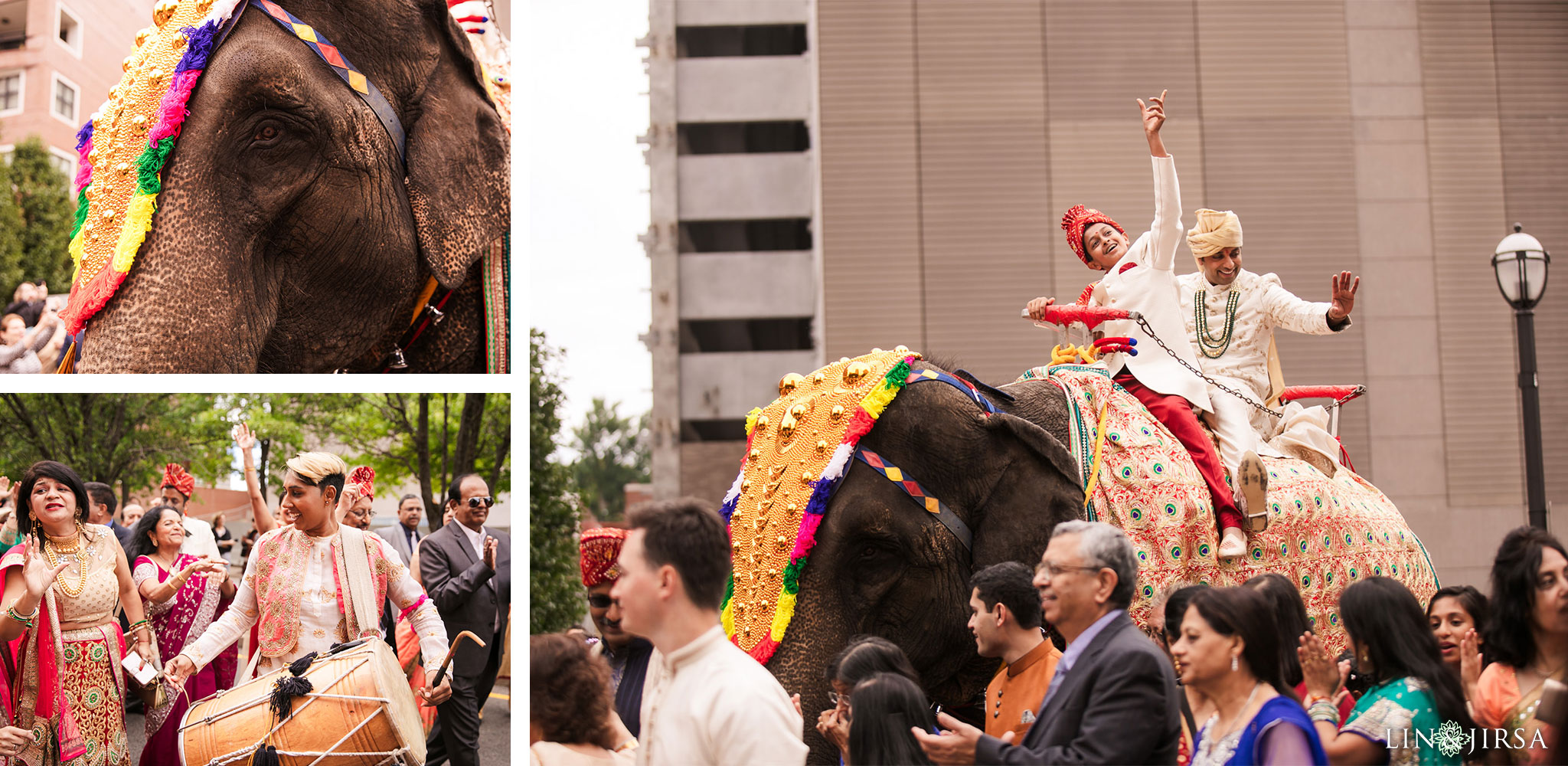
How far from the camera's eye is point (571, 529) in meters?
13.0

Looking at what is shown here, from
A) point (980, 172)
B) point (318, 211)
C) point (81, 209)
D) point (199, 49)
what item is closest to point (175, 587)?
point (81, 209)

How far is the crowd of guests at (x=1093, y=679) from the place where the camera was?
2924 millimetres

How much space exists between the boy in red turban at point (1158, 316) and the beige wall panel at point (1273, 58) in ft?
40.2

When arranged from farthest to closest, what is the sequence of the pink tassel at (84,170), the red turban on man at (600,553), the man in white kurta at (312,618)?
the red turban on man at (600,553) < the man in white kurta at (312,618) < the pink tassel at (84,170)

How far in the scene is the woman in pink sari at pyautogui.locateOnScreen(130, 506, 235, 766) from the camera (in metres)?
4.86

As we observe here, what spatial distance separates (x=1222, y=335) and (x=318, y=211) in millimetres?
3784

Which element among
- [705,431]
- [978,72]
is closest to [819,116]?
[978,72]

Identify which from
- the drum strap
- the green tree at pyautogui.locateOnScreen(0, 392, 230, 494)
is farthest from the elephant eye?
the drum strap

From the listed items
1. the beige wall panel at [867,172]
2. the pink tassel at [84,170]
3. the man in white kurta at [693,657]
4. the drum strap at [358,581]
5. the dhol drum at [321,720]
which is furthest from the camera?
the beige wall panel at [867,172]

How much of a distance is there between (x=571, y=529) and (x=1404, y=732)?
10.2 m

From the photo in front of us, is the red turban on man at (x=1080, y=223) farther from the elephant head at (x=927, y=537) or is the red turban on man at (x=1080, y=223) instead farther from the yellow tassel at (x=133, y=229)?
the yellow tassel at (x=133, y=229)

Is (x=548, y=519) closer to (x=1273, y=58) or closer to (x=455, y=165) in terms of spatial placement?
(x=455, y=165)

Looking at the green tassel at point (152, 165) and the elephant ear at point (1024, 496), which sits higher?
the green tassel at point (152, 165)

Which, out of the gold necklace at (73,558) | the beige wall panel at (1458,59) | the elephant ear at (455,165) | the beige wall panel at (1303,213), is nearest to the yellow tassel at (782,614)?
Answer: the elephant ear at (455,165)
